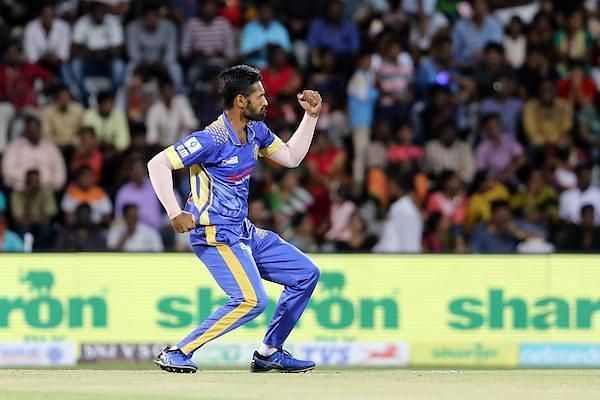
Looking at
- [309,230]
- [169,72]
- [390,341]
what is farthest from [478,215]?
[169,72]

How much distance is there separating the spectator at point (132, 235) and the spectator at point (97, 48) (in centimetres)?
274

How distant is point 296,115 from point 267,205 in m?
1.71

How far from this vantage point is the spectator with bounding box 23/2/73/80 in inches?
750

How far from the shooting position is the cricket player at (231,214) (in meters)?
10.2

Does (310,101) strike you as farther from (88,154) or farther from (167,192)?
(88,154)

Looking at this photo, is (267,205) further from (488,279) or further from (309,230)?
(488,279)

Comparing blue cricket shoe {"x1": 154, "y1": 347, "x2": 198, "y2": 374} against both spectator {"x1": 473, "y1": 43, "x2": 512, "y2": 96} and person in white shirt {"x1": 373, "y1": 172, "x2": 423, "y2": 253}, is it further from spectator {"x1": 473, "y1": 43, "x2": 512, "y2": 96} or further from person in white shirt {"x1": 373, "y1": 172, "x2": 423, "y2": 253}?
spectator {"x1": 473, "y1": 43, "x2": 512, "y2": 96}

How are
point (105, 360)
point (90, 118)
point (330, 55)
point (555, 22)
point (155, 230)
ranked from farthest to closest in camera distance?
point (555, 22), point (330, 55), point (90, 118), point (155, 230), point (105, 360)

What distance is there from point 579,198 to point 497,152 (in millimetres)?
1302

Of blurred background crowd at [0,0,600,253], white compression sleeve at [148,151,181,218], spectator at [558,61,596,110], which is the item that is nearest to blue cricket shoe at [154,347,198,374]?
white compression sleeve at [148,151,181,218]

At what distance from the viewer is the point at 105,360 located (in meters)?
14.7

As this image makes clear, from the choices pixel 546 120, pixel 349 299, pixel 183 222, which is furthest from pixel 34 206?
pixel 183 222

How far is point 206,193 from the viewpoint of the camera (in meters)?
10.3

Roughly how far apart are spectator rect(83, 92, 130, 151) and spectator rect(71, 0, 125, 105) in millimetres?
539
